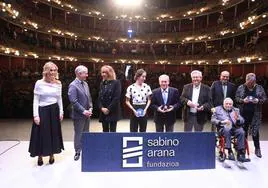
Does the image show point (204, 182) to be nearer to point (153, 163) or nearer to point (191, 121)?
point (153, 163)

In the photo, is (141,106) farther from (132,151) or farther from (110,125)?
(132,151)

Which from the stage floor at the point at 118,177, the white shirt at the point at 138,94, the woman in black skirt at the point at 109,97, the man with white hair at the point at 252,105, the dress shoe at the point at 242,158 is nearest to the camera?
the stage floor at the point at 118,177

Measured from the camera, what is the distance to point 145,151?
456 centimetres

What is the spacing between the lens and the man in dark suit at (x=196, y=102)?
5328 millimetres

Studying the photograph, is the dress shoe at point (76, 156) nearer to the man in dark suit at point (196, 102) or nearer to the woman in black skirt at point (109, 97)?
the woman in black skirt at point (109, 97)

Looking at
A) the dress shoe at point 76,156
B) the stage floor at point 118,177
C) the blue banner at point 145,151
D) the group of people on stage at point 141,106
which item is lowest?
the stage floor at point 118,177

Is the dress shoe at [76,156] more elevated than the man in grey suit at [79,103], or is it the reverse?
the man in grey suit at [79,103]

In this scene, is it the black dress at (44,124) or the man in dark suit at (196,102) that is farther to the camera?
the man in dark suit at (196,102)

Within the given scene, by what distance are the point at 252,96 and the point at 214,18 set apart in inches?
1008

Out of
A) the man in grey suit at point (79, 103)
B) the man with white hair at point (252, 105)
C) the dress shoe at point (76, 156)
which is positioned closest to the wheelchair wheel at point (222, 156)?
the man with white hair at point (252, 105)

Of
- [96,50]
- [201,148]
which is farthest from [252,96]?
[96,50]

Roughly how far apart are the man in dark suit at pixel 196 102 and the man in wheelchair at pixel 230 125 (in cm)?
20

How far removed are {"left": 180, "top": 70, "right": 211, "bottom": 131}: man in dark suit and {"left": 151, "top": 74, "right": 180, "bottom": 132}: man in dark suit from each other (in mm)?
191

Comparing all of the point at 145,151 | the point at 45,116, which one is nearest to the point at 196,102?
the point at 145,151
